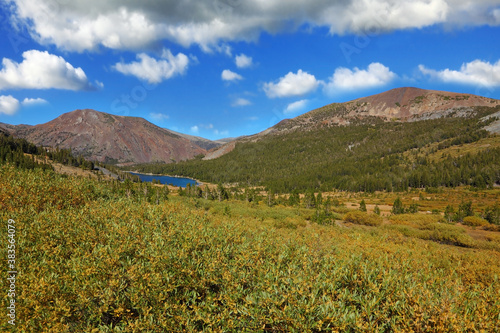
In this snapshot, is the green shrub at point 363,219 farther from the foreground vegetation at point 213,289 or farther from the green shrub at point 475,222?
the foreground vegetation at point 213,289

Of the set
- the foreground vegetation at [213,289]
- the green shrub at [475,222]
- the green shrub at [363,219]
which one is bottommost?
the green shrub at [475,222]

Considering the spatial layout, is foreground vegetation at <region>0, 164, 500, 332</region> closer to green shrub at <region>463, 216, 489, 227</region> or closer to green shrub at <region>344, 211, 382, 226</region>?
green shrub at <region>344, 211, 382, 226</region>

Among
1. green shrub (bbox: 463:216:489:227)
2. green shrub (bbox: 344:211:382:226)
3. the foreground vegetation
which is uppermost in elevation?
the foreground vegetation

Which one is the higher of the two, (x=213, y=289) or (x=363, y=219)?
(x=213, y=289)

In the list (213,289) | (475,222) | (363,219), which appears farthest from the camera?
(475,222)

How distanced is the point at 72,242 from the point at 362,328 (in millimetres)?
13855

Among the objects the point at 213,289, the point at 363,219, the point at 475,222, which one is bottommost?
the point at 475,222

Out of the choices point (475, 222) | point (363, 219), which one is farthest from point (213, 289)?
point (475, 222)

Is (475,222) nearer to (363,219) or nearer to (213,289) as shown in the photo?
(363,219)

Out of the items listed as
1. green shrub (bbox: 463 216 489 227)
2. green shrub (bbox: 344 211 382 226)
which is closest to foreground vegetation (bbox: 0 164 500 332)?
green shrub (bbox: 344 211 382 226)

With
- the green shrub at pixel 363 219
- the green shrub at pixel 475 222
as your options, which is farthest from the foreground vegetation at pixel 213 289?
the green shrub at pixel 475 222

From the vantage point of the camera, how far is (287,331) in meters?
7.03

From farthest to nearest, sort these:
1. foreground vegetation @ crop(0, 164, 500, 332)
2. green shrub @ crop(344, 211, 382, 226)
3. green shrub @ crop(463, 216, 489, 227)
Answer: green shrub @ crop(463, 216, 489, 227), green shrub @ crop(344, 211, 382, 226), foreground vegetation @ crop(0, 164, 500, 332)

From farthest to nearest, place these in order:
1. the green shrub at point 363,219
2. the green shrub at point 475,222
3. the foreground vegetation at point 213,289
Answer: the green shrub at point 475,222
the green shrub at point 363,219
the foreground vegetation at point 213,289
